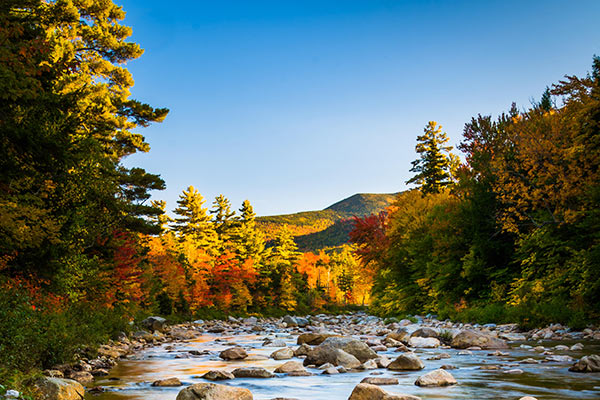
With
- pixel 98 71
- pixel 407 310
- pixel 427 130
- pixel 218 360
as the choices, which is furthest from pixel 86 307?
pixel 427 130

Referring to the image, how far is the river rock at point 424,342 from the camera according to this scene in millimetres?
13047

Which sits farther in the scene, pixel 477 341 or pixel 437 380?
pixel 477 341

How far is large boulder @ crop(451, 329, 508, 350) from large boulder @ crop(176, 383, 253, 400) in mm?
7834

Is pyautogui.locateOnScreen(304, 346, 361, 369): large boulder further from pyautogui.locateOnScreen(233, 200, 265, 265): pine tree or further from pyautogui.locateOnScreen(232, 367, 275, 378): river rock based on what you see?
pyautogui.locateOnScreen(233, 200, 265, 265): pine tree

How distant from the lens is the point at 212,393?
5.83m

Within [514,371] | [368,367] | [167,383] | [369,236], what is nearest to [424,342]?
[368,367]

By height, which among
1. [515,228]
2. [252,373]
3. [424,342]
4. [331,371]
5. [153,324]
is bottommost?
[153,324]

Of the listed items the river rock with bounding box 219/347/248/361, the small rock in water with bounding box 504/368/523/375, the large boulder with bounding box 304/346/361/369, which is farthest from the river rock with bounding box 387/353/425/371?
the river rock with bounding box 219/347/248/361

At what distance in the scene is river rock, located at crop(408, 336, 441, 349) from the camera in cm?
1305

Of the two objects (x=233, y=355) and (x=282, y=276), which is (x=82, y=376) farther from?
(x=282, y=276)

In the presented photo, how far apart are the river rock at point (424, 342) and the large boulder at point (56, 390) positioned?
379 inches

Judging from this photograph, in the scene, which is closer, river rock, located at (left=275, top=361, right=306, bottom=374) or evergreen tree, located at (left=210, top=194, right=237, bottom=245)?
river rock, located at (left=275, top=361, right=306, bottom=374)

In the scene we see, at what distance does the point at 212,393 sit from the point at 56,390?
2.00 meters

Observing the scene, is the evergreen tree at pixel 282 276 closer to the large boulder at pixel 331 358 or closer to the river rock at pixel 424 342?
the river rock at pixel 424 342
